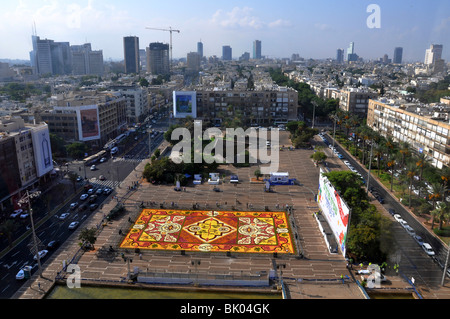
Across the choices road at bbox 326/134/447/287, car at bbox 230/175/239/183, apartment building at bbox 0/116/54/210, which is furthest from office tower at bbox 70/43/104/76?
road at bbox 326/134/447/287

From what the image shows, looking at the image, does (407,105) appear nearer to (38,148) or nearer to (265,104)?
(265,104)

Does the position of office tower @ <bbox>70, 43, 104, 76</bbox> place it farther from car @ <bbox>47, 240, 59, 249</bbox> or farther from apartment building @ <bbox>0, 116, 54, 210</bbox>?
car @ <bbox>47, 240, 59, 249</bbox>

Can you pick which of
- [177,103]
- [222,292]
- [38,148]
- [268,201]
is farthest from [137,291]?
[177,103]

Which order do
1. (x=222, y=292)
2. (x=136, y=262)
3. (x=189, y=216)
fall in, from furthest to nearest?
(x=189, y=216) < (x=136, y=262) < (x=222, y=292)

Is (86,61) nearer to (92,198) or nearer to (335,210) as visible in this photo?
(92,198)

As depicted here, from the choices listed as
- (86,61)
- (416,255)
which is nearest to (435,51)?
(416,255)

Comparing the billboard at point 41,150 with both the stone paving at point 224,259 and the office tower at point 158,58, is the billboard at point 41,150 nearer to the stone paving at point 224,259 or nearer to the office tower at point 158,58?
the stone paving at point 224,259
